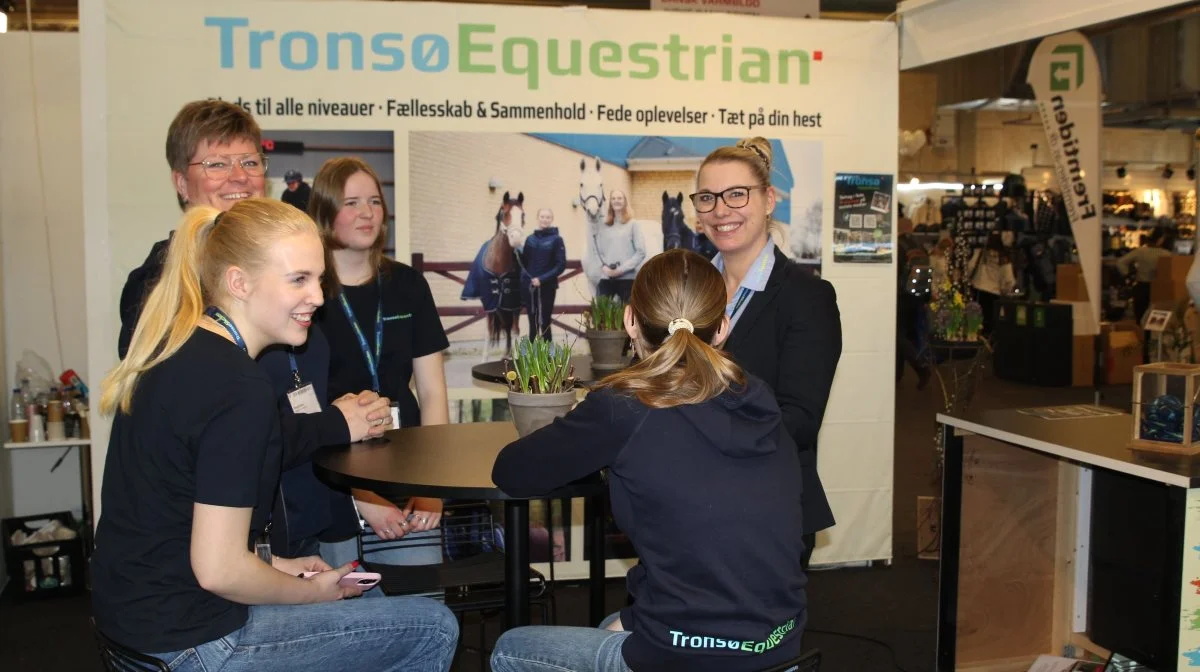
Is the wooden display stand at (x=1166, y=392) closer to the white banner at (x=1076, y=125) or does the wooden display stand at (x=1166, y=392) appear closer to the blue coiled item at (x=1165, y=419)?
the blue coiled item at (x=1165, y=419)

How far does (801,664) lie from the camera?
1.65 metres

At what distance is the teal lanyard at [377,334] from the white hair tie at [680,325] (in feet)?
3.83

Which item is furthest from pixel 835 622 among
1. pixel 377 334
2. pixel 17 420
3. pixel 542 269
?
pixel 17 420

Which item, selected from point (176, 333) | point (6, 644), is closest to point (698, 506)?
point (176, 333)

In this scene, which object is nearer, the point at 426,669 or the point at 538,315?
the point at 426,669

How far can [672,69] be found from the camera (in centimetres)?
421

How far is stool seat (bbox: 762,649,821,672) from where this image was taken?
5.32ft

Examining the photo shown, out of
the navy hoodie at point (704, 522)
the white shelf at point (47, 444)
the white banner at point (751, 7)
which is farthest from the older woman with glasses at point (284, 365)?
the white banner at point (751, 7)

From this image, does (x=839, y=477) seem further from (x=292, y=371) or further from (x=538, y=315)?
(x=292, y=371)

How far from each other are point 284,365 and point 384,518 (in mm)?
481

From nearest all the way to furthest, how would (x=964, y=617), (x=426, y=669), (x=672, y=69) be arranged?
(x=426, y=669), (x=964, y=617), (x=672, y=69)

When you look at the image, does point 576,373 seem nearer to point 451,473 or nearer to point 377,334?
point 377,334

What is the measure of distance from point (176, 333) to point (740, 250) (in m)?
1.33

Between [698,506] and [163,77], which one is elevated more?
[163,77]
